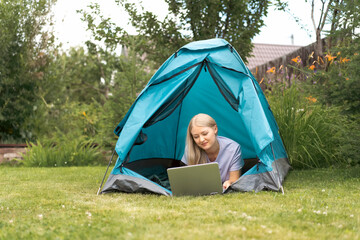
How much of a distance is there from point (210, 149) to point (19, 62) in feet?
16.7

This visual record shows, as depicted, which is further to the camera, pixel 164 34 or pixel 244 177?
pixel 164 34

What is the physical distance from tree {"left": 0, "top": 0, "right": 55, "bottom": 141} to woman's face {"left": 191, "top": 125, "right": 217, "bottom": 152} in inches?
188

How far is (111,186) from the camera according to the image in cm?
387

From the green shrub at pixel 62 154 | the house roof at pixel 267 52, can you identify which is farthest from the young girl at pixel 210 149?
the house roof at pixel 267 52

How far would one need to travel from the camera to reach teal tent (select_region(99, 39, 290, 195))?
3.81 meters

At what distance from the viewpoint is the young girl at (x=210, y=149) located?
4.03 m

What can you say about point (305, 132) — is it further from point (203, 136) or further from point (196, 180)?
point (196, 180)

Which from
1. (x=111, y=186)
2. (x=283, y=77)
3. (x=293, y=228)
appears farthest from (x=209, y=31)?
(x=293, y=228)

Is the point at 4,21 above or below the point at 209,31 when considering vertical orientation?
above

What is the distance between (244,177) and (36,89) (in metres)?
5.56

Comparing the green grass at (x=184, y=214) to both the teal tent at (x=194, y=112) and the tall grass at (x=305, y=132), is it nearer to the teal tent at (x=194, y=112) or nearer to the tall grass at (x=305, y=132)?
the teal tent at (x=194, y=112)

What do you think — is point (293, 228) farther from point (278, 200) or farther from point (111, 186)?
point (111, 186)

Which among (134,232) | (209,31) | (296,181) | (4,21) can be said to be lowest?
(296,181)

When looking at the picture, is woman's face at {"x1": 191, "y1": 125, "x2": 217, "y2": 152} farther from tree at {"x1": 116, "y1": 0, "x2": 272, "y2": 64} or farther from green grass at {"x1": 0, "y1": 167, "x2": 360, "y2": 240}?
tree at {"x1": 116, "y1": 0, "x2": 272, "y2": 64}
